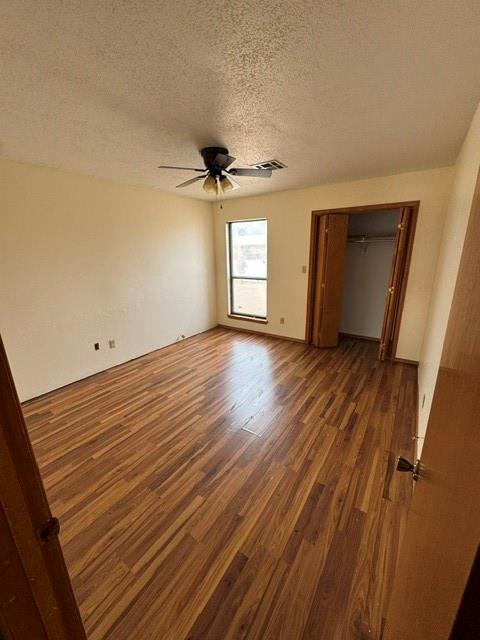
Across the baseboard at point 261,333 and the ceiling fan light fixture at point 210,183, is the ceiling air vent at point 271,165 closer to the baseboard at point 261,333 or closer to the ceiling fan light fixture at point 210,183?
the ceiling fan light fixture at point 210,183

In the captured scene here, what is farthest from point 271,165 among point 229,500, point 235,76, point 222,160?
point 229,500

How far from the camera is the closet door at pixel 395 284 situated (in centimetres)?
314

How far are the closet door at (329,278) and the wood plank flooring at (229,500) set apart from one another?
3.57 feet

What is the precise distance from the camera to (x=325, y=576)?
4.10ft

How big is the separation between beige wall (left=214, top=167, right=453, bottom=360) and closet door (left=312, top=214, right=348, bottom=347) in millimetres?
209

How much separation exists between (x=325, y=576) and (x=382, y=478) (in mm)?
798

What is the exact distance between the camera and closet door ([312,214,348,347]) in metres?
3.65

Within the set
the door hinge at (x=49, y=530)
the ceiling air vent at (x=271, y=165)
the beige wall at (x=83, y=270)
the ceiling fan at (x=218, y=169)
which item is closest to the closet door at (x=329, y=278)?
the ceiling air vent at (x=271, y=165)

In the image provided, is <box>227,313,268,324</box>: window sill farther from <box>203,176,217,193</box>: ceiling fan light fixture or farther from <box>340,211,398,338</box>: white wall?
<box>203,176,217,193</box>: ceiling fan light fixture

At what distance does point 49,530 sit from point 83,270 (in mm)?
3056

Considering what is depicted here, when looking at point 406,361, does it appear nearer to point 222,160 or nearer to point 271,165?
point 271,165

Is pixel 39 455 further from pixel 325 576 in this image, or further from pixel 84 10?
pixel 84 10

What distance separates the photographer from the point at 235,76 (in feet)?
4.32

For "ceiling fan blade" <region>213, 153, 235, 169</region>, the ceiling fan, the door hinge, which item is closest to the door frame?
the ceiling fan
